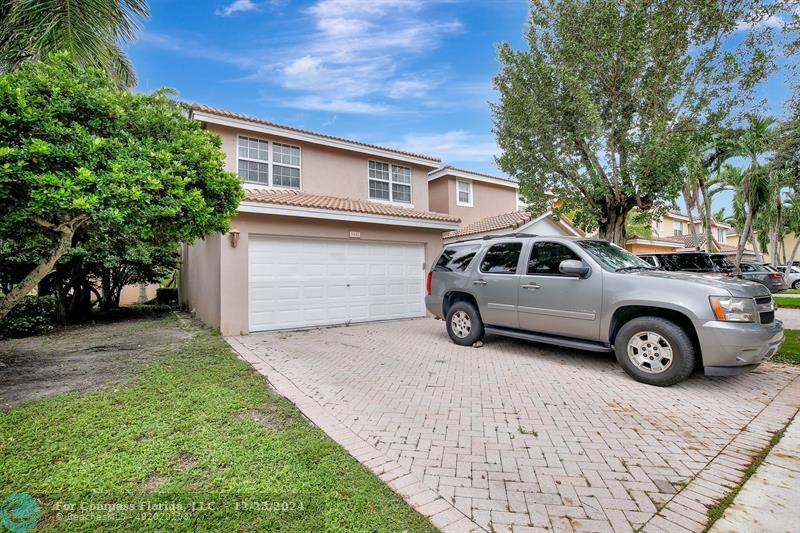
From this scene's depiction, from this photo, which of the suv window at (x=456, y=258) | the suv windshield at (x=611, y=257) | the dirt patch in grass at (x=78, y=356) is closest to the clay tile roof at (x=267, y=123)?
the dirt patch in grass at (x=78, y=356)

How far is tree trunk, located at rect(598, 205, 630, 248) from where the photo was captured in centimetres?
862

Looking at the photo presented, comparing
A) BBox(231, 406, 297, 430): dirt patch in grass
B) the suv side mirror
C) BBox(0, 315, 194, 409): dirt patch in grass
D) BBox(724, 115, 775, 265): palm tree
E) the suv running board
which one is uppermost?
BBox(724, 115, 775, 265): palm tree

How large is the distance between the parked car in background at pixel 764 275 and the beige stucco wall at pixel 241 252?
16216 mm

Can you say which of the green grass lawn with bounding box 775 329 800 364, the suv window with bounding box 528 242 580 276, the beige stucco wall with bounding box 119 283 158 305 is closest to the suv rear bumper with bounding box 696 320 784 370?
the suv window with bounding box 528 242 580 276

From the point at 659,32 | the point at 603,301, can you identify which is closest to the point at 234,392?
the point at 603,301

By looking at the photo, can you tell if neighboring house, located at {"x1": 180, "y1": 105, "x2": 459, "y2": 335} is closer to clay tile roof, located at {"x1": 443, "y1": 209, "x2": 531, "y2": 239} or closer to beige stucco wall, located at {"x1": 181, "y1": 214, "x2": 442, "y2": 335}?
beige stucco wall, located at {"x1": 181, "y1": 214, "x2": 442, "y2": 335}

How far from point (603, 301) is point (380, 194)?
925 centimetres

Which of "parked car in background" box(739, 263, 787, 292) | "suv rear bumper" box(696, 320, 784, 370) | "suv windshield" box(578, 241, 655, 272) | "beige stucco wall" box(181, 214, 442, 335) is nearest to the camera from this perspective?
"suv rear bumper" box(696, 320, 784, 370)

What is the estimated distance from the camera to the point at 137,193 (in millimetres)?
4488

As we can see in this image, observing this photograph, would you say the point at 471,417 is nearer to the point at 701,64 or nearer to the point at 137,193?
the point at 137,193

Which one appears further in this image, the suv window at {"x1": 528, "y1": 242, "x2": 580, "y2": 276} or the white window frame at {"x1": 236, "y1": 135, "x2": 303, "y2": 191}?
the white window frame at {"x1": 236, "y1": 135, "x2": 303, "y2": 191}

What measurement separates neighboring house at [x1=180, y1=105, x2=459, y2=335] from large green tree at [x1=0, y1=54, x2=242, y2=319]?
2.74 metres

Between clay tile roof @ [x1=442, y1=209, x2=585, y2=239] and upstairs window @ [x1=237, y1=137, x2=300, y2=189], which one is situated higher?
upstairs window @ [x1=237, y1=137, x2=300, y2=189]

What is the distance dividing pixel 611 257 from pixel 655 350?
5.21ft
